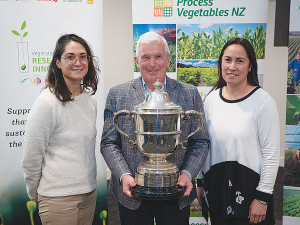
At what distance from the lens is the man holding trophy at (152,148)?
162 centimetres

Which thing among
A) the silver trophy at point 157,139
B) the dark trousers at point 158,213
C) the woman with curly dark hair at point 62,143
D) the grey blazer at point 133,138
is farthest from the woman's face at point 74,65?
the dark trousers at point 158,213

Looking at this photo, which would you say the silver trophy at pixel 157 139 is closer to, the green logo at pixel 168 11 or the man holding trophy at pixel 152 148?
the man holding trophy at pixel 152 148

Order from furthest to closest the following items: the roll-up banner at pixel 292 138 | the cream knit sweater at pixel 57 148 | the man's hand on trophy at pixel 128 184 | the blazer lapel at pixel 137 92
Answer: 1. the roll-up banner at pixel 292 138
2. the blazer lapel at pixel 137 92
3. the cream knit sweater at pixel 57 148
4. the man's hand on trophy at pixel 128 184

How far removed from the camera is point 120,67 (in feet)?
17.6

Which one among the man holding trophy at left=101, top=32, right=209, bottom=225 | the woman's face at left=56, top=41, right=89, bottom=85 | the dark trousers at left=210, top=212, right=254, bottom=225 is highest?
the woman's face at left=56, top=41, right=89, bottom=85

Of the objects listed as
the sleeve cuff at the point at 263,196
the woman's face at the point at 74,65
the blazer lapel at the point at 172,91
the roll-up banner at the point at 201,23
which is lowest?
the sleeve cuff at the point at 263,196

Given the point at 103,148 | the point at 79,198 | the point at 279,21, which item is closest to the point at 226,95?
the point at 103,148

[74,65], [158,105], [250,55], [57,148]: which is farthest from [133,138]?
[250,55]

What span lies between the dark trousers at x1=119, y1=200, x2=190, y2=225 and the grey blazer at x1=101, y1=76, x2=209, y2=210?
0.05 metres

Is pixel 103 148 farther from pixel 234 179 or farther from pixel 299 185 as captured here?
pixel 299 185

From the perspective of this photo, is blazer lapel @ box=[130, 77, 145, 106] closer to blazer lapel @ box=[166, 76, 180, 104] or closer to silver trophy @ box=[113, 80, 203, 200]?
blazer lapel @ box=[166, 76, 180, 104]

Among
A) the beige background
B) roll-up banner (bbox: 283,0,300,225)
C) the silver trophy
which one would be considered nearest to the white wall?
the beige background

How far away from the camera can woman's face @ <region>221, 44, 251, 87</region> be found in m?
2.02

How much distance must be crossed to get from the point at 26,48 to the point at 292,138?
10.1 feet
